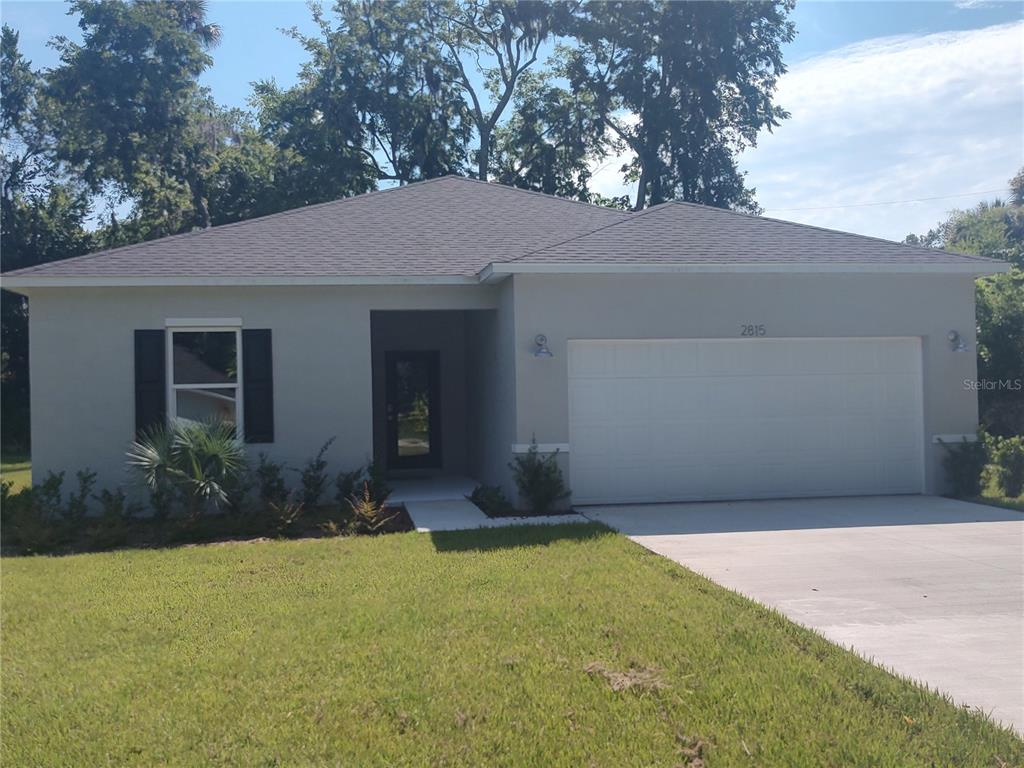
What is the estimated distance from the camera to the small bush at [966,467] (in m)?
Answer: 12.1

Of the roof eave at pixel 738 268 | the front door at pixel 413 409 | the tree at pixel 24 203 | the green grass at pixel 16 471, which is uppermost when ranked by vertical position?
the tree at pixel 24 203

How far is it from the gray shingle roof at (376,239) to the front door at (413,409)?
275 cm

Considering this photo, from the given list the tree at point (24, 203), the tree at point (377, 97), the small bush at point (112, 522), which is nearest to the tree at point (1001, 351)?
the small bush at point (112, 522)

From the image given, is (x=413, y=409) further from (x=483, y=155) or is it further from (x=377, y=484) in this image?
(x=483, y=155)

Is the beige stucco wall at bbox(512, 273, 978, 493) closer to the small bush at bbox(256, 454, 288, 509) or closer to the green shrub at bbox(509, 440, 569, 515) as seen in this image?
the green shrub at bbox(509, 440, 569, 515)

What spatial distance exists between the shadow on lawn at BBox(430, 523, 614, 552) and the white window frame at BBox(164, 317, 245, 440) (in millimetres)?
3862

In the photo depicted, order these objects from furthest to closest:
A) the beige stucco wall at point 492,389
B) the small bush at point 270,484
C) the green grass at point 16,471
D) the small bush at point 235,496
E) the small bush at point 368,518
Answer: the green grass at point 16,471 → the beige stucco wall at point 492,389 → the small bush at point 270,484 → the small bush at point 235,496 → the small bush at point 368,518

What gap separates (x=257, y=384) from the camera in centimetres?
1231

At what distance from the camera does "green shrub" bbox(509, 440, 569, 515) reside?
1123 cm

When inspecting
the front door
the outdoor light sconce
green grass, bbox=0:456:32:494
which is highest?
the outdoor light sconce

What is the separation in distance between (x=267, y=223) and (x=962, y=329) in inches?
409

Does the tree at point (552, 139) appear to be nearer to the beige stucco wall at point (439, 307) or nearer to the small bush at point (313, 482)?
the beige stucco wall at point (439, 307)

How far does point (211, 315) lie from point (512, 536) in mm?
5523

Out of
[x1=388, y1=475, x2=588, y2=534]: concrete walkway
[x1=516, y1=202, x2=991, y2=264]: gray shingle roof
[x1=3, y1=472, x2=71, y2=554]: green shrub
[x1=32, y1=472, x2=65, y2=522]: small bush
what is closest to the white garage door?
[x1=516, y1=202, x2=991, y2=264]: gray shingle roof
